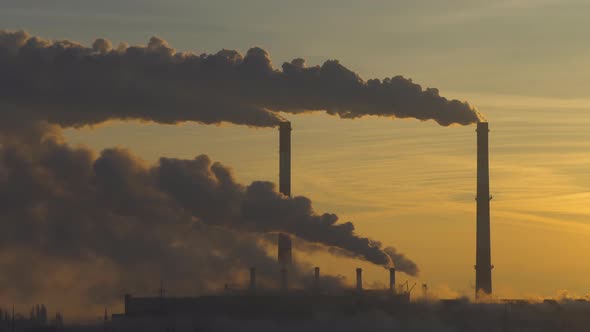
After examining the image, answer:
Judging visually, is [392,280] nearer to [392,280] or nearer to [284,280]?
[392,280]

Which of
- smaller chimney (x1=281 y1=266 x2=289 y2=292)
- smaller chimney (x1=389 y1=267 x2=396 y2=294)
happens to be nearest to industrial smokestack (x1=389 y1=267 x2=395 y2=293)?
smaller chimney (x1=389 y1=267 x2=396 y2=294)

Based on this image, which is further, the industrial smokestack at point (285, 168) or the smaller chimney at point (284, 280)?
the smaller chimney at point (284, 280)

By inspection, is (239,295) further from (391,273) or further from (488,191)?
(488,191)

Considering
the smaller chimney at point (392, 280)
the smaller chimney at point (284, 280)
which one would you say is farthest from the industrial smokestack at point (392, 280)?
the smaller chimney at point (284, 280)

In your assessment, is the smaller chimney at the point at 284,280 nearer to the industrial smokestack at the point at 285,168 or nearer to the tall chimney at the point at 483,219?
the industrial smokestack at the point at 285,168

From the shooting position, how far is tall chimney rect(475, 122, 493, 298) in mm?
115438

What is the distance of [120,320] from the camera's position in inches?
4471

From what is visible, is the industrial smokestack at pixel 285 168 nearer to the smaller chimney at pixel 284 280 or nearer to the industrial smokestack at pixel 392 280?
the smaller chimney at pixel 284 280

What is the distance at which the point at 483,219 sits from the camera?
11669cm

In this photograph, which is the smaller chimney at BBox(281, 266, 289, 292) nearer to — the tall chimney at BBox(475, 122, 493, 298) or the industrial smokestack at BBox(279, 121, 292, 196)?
the industrial smokestack at BBox(279, 121, 292, 196)

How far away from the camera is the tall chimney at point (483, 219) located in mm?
115438

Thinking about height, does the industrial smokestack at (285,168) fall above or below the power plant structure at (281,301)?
above

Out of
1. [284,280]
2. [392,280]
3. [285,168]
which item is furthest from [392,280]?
[285,168]

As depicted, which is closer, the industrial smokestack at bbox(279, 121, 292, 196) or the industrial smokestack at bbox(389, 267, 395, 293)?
the industrial smokestack at bbox(279, 121, 292, 196)
